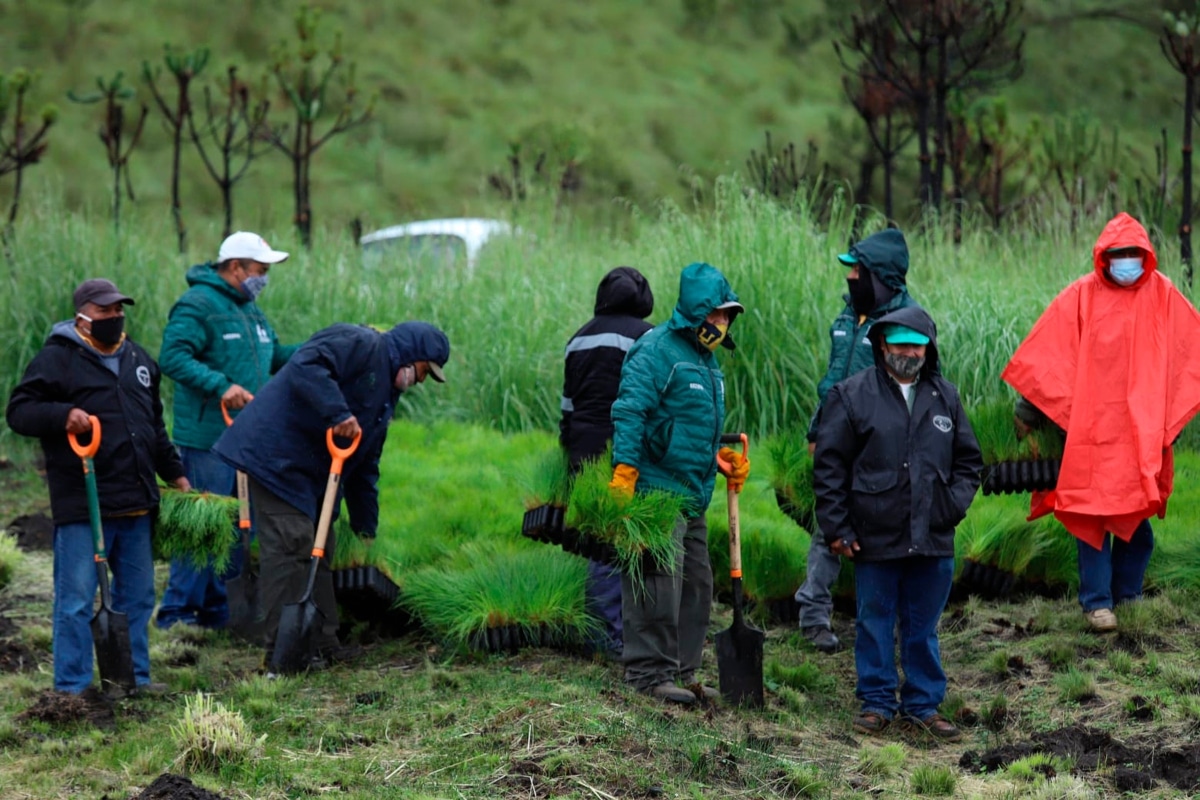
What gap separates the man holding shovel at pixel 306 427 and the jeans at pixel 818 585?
2.10 m

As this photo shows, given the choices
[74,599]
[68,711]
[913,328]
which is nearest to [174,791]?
Answer: [68,711]

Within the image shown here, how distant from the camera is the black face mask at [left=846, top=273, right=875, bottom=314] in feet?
22.3

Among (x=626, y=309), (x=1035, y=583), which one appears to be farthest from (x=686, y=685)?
(x=1035, y=583)

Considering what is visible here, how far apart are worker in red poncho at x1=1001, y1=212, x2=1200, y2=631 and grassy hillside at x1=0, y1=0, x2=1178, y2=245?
635 inches

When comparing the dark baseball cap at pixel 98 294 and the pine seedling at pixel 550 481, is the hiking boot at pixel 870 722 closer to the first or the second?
the pine seedling at pixel 550 481

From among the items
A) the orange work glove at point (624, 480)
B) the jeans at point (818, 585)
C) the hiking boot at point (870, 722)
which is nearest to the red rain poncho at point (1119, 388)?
the jeans at point (818, 585)

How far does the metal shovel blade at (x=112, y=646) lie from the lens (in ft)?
20.6

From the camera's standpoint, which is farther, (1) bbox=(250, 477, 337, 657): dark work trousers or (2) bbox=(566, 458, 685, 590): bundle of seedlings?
(1) bbox=(250, 477, 337, 657): dark work trousers

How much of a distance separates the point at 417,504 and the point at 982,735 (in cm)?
398

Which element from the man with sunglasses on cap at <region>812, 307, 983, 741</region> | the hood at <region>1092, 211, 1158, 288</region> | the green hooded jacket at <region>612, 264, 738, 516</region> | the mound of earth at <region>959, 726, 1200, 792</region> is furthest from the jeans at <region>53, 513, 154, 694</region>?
the hood at <region>1092, 211, 1158, 288</region>

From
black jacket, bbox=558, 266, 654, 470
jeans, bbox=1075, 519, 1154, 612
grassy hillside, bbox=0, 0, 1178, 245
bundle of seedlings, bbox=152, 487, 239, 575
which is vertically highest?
grassy hillside, bbox=0, 0, 1178, 245

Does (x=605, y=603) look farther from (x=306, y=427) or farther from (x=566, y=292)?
(x=566, y=292)

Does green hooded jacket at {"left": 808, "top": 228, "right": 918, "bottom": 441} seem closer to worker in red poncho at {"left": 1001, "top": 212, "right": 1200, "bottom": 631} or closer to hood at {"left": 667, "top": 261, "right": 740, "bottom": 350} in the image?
worker in red poncho at {"left": 1001, "top": 212, "right": 1200, "bottom": 631}

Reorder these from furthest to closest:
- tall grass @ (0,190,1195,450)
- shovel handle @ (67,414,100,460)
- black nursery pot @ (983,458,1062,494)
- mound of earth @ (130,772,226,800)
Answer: tall grass @ (0,190,1195,450), black nursery pot @ (983,458,1062,494), shovel handle @ (67,414,100,460), mound of earth @ (130,772,226,800)
